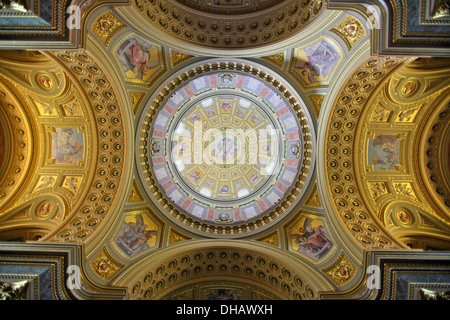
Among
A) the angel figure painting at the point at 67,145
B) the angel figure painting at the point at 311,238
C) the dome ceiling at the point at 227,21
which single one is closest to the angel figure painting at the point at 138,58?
the dome ceiling at the point at 227,21

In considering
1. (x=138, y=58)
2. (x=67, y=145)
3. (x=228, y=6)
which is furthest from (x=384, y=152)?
(x=67, y=145)

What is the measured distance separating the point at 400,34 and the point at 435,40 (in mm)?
1090

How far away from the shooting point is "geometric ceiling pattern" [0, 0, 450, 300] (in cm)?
1281

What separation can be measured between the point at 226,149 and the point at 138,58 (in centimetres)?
1101

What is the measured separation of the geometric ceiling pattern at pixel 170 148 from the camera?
42.0 ft

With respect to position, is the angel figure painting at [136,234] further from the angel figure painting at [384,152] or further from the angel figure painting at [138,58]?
the angel figure painting at [384,152]

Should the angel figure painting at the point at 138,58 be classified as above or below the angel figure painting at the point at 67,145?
above

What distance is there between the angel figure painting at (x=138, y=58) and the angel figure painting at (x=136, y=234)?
8021 mm

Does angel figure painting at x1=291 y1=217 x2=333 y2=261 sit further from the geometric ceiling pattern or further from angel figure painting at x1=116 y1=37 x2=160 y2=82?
angel figure painting at x1=116 y1=37 x2=160 y2=82

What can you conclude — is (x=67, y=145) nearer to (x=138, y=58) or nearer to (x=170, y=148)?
(x=170, y=148)

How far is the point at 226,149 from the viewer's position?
75.5ft

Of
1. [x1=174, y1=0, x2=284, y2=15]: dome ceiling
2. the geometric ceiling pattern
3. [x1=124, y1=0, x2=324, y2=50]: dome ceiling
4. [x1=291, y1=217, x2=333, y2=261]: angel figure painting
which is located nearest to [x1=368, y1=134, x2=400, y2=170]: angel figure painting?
the geometric ceiling pattern
